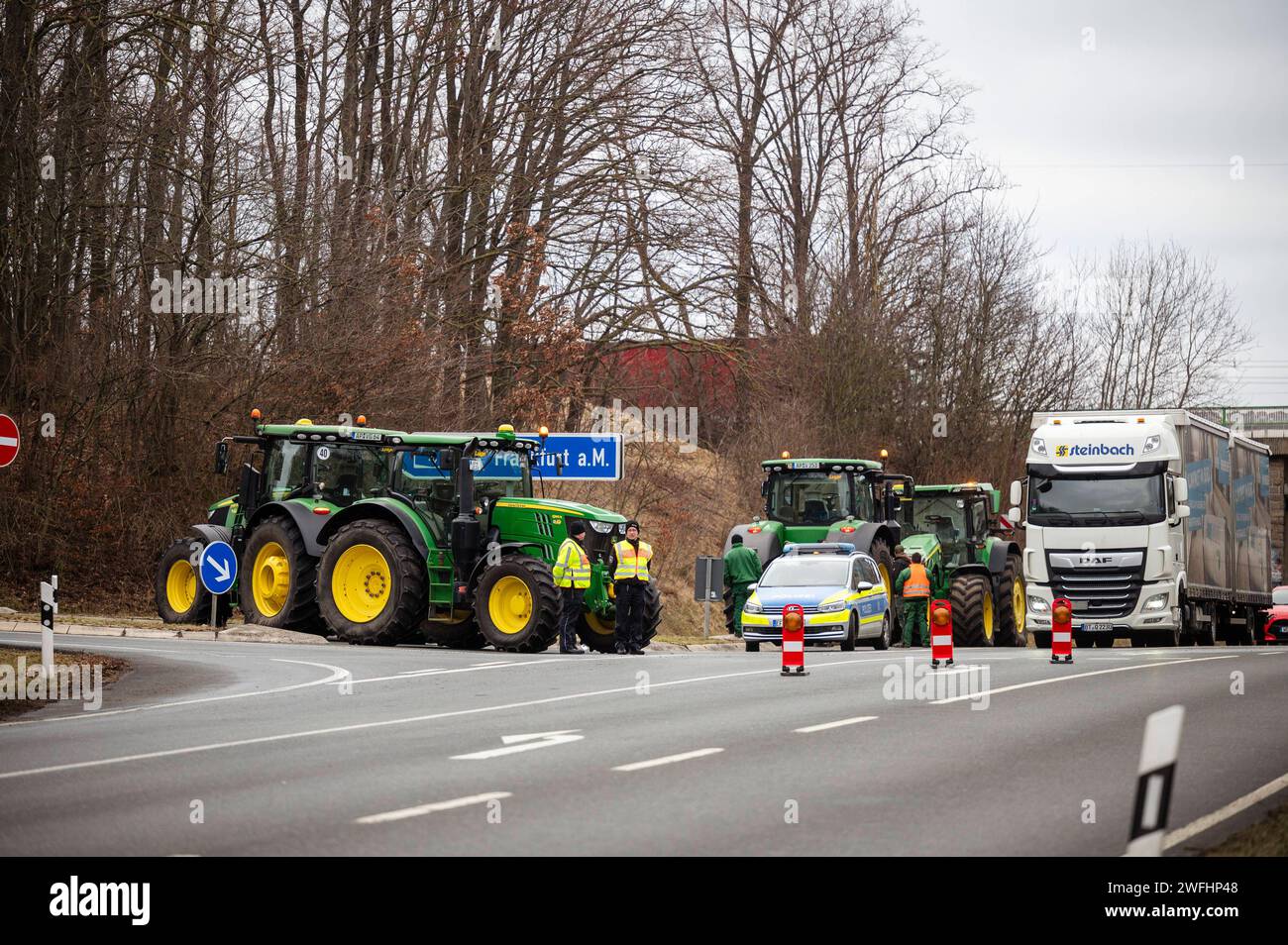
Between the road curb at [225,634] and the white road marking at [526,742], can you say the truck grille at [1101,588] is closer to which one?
the road curb at [225,634]

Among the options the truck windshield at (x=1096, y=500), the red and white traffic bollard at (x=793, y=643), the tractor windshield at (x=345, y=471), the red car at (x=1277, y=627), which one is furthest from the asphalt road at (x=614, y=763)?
the red car at (x=1277, y=627)

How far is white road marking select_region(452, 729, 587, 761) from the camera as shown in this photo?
12.0 meters

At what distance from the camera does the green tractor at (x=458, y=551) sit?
24031 mm

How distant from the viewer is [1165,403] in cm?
6594

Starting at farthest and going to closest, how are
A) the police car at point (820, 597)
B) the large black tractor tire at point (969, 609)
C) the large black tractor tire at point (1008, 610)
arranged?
A: the large black tractor tire at point (1008, 610) → the large black tractor tire at point (969, 609) → the police car at point (820, 597)

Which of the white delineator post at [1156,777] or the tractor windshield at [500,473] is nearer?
the white delineator post at [1156,777]

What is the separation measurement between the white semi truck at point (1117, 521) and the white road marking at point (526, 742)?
62.7ft

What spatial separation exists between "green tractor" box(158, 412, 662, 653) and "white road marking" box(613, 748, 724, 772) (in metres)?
11.3

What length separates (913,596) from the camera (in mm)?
29719

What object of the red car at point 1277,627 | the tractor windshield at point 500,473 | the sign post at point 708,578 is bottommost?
the red car at point 1277,627

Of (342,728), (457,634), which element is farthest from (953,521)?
(342,728)

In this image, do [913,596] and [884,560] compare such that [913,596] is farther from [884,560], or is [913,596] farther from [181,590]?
[181,590]
